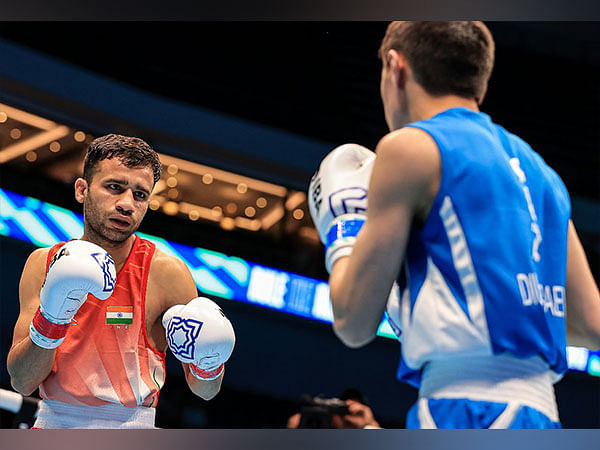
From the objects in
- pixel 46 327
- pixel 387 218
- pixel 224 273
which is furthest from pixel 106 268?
pixel 224 273

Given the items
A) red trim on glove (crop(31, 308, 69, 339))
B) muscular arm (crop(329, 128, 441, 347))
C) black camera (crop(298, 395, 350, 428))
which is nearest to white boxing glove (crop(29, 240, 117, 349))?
red trim on glove (crop(31, 308, 69, 339))

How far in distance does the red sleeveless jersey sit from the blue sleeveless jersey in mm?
1264

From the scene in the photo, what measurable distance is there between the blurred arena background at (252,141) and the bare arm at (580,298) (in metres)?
5.92

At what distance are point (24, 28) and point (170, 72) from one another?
1.59m

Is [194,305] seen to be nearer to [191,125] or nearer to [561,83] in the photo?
[191,125]

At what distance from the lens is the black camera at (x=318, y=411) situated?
3812 millimetres

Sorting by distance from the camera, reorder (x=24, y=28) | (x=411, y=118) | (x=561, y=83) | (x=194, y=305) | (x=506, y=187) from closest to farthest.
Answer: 1. (x=506, y=187)
2. (x=411, y=118)
3. (x=194, y=305)
4. (x=24, y=28)
5. (x=561, y=83)

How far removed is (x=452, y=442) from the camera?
147 cm

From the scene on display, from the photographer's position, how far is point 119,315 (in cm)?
256

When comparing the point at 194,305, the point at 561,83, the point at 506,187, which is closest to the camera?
the point at 506,187

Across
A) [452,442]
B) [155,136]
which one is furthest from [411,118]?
[155,136]

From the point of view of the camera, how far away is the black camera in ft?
12.5

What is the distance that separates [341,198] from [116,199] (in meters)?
1.33

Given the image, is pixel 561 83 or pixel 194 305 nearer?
pixel 194 305
